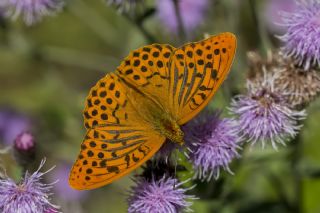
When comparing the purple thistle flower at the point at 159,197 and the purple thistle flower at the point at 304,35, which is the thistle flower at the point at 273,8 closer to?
the purple thistle flower at the point at 304,35

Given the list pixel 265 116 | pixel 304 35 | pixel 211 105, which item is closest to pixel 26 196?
pixel 265 116

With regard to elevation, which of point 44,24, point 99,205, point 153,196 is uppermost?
point 44,24

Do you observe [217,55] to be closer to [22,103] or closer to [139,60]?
[139,60]

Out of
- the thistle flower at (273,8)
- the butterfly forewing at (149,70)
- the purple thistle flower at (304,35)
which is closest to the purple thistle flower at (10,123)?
the thistle flower at (273,8)

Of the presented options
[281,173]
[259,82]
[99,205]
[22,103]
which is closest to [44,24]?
[22,103]

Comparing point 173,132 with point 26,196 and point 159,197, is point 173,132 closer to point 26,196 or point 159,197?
point 159,197
